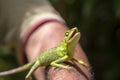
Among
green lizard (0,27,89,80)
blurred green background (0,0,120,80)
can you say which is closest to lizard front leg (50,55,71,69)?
green lizard (0,27,89,80)

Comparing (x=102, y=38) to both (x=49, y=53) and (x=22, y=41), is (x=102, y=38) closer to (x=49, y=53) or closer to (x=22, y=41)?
(x=22, y=41)

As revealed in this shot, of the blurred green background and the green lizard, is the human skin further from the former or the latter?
the blurred green background

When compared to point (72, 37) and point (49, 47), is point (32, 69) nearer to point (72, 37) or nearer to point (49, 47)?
point (49, 47)

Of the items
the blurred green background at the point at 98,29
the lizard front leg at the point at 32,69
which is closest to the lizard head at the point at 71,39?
the lizard front leg at the point at 32,69

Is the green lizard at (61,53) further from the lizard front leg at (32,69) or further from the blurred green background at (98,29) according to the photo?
the blurred green background at (98,29)

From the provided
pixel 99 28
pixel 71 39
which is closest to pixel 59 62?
pixel 71 39

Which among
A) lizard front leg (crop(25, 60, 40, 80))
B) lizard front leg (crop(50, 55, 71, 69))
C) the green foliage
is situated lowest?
the green foliage
